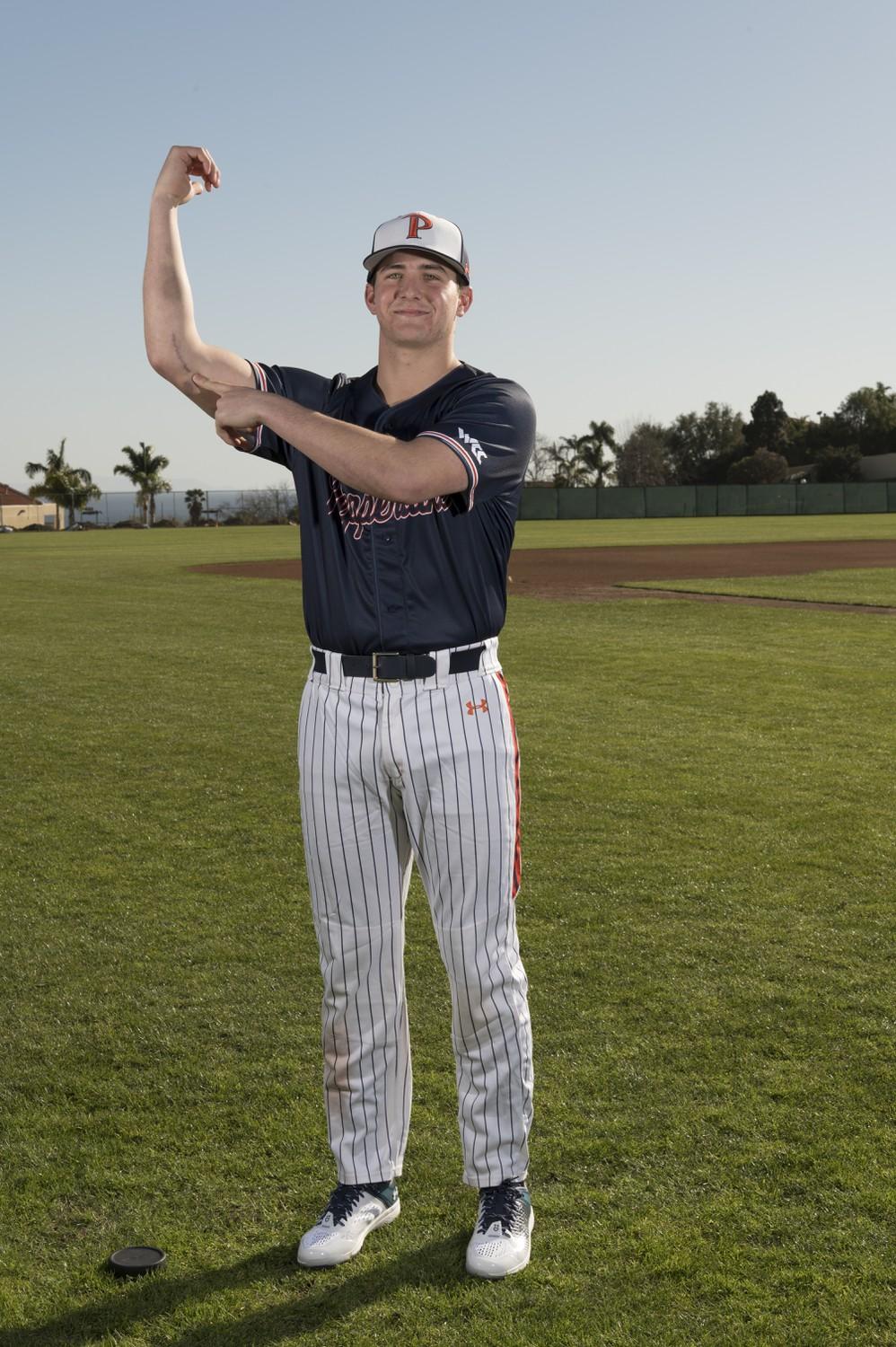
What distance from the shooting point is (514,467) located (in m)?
2.81

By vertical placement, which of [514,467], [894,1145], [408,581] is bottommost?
[894,1145]

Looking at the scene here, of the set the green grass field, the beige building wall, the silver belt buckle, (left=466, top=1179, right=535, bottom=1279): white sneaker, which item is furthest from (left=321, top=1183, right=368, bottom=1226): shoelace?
the beige building wall

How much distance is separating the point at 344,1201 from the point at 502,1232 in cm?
38

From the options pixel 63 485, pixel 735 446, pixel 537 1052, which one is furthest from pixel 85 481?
pixel 537 1052

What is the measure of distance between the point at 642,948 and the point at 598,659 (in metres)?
8.49

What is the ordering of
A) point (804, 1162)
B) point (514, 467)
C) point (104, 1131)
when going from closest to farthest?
1. point (514, 467)
2. point (804, 1162)
3. point (104, 1131)

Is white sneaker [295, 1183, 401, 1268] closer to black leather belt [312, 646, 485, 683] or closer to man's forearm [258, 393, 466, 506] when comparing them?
black leather belt [312, 646, 485, 683]

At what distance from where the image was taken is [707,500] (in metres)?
75.6

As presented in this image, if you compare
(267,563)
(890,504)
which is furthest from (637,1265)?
(890,504)

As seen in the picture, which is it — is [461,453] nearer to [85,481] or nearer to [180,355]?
[180,355]

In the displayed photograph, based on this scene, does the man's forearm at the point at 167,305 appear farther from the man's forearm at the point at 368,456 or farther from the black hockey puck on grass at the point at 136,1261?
the black hockey puck on grass at the point at 136,1261

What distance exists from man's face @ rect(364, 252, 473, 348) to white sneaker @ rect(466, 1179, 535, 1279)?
1912 millimetres

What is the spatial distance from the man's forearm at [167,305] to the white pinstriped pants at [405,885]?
0.76 m

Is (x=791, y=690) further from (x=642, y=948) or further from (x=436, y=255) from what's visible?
(x=436, y=255)
